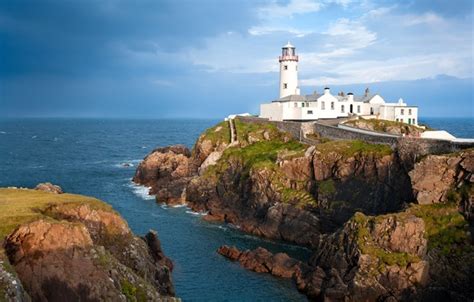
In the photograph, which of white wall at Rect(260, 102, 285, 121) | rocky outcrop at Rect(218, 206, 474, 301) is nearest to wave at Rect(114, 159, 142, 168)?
white wall at Rect(260, 102, 285, 121)

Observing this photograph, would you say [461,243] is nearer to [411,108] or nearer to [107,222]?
[107,222]

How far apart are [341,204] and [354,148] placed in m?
9.38

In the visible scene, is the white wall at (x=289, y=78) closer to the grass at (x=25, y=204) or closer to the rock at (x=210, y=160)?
the rock at (x=210, y=160)

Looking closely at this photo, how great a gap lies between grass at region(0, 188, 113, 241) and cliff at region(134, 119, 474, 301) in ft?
73.9

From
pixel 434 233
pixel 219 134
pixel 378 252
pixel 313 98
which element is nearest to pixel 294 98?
pixel 313 98

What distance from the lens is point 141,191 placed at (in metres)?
93.4

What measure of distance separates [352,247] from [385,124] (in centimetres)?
4294

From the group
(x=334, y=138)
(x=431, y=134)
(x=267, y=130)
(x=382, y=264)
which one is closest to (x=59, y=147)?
(x=267, y=130)

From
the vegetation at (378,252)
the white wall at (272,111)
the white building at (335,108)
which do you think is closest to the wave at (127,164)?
the white wall at (272,111)

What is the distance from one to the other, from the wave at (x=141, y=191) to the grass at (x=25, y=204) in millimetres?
46284

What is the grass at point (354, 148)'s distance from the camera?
216 feet

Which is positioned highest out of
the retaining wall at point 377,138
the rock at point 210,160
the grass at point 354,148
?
the retaining wall at point 377,138

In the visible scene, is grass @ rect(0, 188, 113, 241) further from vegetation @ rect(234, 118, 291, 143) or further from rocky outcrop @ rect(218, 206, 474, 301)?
vegetation @ rect(234, 118, 291, 143)

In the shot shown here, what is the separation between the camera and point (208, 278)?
50.2 metres
